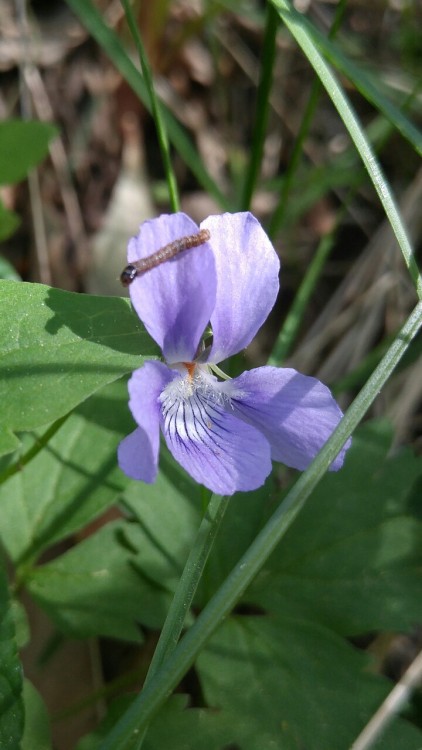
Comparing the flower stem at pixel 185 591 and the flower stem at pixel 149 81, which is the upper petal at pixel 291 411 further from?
the flower stem at pixel 149 81

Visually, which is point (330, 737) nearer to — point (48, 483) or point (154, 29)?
point (48, 483)

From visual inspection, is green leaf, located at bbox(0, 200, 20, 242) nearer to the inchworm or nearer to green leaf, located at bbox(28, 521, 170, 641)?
green leaf, located at bbox(28, 521, 170, 641)

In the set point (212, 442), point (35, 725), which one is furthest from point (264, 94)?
point (35, 725)

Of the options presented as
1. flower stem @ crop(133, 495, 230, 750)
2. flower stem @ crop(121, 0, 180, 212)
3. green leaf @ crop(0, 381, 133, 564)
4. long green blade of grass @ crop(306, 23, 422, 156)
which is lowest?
green leaf @ crop(0, 381, 133, 564)

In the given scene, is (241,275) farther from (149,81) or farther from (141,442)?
(149,81)

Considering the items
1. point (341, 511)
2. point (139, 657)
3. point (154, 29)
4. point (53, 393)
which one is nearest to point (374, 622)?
point (341, 511)

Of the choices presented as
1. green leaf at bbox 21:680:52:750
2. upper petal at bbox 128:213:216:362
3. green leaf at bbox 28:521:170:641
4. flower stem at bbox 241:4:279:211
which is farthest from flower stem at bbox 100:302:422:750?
flower stem at bbox 241:4:279:211
